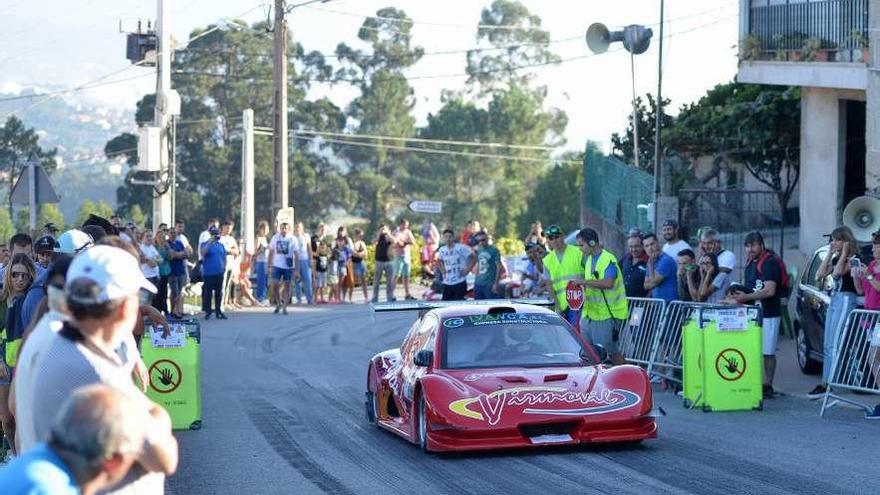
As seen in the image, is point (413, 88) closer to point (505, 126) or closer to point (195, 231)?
point (505, 126)

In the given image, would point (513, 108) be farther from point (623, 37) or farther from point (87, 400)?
point (87, 400)

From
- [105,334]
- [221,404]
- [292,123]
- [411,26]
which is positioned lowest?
[221,404]

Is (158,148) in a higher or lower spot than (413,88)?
lower

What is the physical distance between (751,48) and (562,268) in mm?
13090

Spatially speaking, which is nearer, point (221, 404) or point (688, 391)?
point (688, 391)

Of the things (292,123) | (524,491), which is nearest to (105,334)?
(524,491)

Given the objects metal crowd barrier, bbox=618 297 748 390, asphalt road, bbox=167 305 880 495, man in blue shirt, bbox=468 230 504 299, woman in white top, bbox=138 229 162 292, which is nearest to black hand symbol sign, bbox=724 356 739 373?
asphalt road, bbox=167 305 880 495

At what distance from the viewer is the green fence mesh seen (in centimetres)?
2993

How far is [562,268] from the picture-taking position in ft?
55.5

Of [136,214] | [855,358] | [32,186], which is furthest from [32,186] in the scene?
[136,214]

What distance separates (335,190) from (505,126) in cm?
1410

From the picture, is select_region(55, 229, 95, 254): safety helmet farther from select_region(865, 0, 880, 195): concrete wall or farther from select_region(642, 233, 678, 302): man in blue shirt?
select_region(865, 0, 880, 195): concrete wall

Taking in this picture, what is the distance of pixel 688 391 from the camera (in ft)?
49.9

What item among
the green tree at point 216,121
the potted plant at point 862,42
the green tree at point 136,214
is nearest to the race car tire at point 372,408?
the potted plant at point 862,42
